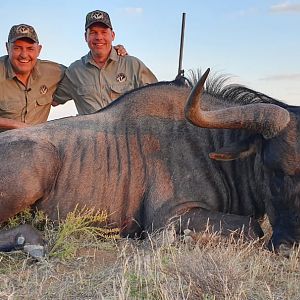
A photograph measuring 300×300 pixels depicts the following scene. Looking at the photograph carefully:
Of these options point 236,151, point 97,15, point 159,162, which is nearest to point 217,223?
point 236,151

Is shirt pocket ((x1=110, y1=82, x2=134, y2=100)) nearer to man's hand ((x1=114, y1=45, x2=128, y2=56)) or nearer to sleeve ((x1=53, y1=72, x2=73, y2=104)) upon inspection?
man's hand ((x1=114, y1=45, x2=128, y2=56))

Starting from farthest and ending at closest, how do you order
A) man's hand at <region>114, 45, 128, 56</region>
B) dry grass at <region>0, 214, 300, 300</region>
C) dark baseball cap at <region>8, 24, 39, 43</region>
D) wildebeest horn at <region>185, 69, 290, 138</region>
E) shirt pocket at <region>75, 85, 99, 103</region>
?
man's hand at <region>114, 45, 128, 56</region>, shirt pocket at <region>75, 85, 99, 103</region>, dark baseball cap at <region>8, 24, 39, 43</region>, wildebeest horn at <region>185, 69, 290, 138</region>, dry grass at <region>0, 214, 300, 300</region>

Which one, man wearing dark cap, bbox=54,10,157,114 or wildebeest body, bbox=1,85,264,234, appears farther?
man wearing dark cap, bbox=54,10,157,114

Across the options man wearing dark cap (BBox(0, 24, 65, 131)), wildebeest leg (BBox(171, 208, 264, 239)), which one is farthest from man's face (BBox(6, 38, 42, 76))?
wildebeest leg (BBox(171, 208, 264, 239))

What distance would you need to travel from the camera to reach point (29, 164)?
18.2 feet

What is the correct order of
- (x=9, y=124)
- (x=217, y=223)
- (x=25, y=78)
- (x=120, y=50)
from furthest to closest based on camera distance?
(x=120, y=50), (x=25, y=78), (x=9, y=124), (x=217, y=223)

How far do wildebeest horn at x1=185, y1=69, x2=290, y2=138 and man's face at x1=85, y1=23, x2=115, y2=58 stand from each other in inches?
138

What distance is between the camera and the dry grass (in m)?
3.73

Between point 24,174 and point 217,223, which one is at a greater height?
point 24,174

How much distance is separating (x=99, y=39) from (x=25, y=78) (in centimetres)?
105

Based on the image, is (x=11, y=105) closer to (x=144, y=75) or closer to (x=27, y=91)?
(x=27, y=91)

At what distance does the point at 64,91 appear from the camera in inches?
342

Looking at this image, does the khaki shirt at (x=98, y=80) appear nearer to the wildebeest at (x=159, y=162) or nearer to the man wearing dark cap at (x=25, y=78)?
the man wearing dark cap at (x=25, y=78)

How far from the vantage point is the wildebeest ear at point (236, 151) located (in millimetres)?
5395
